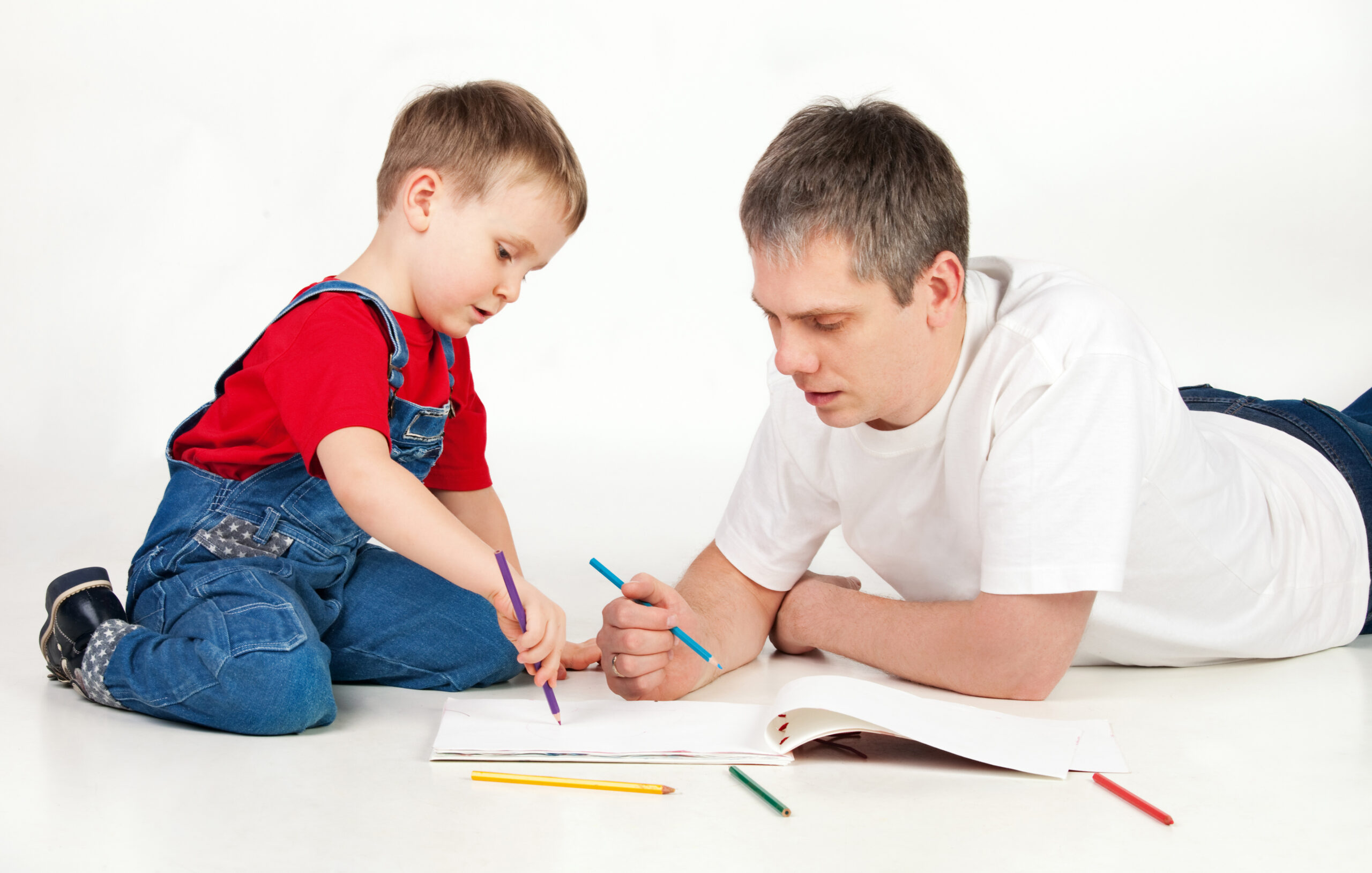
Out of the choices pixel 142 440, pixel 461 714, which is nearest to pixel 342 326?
pixel 461 714

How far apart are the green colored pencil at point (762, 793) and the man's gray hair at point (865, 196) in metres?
0.70

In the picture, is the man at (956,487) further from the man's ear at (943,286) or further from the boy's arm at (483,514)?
the boy's arm at (483,514)

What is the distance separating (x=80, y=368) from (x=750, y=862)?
3226 millimetres

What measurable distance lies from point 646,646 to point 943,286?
70cm

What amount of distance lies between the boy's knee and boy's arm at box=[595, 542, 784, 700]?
44cm

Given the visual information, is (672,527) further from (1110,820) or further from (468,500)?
(1110,820)

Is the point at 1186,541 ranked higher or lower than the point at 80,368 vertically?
higher

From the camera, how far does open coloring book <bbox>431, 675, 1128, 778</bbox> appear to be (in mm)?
1566

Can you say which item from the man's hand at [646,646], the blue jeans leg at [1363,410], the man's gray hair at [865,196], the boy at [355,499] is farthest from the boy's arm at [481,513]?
the blue jeans leg at [1363,410]

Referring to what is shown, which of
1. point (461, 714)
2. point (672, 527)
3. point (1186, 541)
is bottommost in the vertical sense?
point (672, 527)

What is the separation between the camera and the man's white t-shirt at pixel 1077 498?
1.72 meters

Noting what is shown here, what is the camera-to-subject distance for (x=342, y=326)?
184 cm

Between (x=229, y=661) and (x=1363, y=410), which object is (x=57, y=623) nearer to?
(x=229, y=661)

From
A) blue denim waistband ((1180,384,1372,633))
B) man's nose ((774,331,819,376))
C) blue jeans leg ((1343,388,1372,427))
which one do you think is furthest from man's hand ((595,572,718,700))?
blue jeans leg ((1343,388,1372,427))
